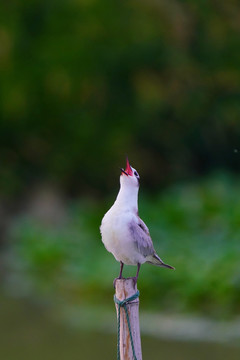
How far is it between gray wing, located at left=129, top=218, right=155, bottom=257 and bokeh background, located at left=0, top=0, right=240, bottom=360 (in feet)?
18.9

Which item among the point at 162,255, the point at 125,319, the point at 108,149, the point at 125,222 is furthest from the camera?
the point at 108,149

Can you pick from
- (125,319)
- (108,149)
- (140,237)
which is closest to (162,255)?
(108,149)

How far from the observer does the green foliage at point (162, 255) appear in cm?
982

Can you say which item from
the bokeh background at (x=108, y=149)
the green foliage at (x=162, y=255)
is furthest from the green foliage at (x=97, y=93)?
the green foliage at (x=162, y=255)

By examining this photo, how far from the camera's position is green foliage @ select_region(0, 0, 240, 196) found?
52.7 feet

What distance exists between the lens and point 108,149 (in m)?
17.0

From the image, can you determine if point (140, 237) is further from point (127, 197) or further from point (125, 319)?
point (125, 319)

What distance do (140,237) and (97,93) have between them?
1334 cm

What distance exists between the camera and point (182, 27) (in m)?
14.6

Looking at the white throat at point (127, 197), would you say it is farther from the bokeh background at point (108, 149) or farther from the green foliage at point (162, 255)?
the bokeh background at point (108, 149)

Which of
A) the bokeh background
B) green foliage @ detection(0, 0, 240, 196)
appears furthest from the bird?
green foliage @ detection(0, 0, 240, 196)

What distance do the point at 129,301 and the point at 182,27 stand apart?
11.1 metres

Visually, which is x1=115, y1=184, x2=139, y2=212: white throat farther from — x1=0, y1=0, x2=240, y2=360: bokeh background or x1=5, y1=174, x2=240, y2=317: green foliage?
x1=0, y1=0, x2=240, y2=360: bokeh background

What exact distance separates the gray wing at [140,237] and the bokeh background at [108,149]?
5759mm
